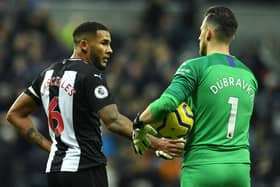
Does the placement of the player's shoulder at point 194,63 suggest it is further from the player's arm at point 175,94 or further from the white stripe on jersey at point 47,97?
the white stripe on jersey at point 47,97

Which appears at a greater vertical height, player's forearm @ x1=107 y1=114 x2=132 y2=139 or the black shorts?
player's forearm @ x1=107 y1=114 x2=132 y2=139

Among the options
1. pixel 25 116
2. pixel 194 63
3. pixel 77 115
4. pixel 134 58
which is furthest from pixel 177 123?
pixel 134 58

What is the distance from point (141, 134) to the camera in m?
7.73

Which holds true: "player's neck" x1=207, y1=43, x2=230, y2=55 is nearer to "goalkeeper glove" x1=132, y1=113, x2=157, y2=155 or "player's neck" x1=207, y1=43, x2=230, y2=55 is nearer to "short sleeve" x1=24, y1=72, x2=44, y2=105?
"goalkeeper glove" x1=132, y1=113, x2=157, y2=155

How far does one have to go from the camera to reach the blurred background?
1466 centimetres

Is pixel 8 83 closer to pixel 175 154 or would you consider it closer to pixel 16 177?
pixel 16 177

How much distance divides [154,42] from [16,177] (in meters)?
3.93

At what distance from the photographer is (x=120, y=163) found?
15.1 m

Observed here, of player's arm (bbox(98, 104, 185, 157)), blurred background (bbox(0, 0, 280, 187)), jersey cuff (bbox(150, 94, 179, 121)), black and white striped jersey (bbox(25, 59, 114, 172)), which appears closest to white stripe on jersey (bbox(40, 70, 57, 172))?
black and white striped jersey (bbox(25, 59, 114, 172))

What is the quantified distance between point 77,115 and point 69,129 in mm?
142

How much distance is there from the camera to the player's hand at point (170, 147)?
25.4 feet

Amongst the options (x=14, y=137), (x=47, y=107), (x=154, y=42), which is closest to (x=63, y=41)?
(x=154, y=42)

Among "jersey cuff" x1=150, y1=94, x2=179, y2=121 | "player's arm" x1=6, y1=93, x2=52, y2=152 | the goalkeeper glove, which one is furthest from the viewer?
"player's arm" x1=6, y1=93, x2=52, y2=152

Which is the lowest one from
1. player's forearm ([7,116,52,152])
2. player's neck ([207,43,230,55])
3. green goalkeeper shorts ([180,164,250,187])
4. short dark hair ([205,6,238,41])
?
green goalkeeper shorts ([180,164,250,187])
